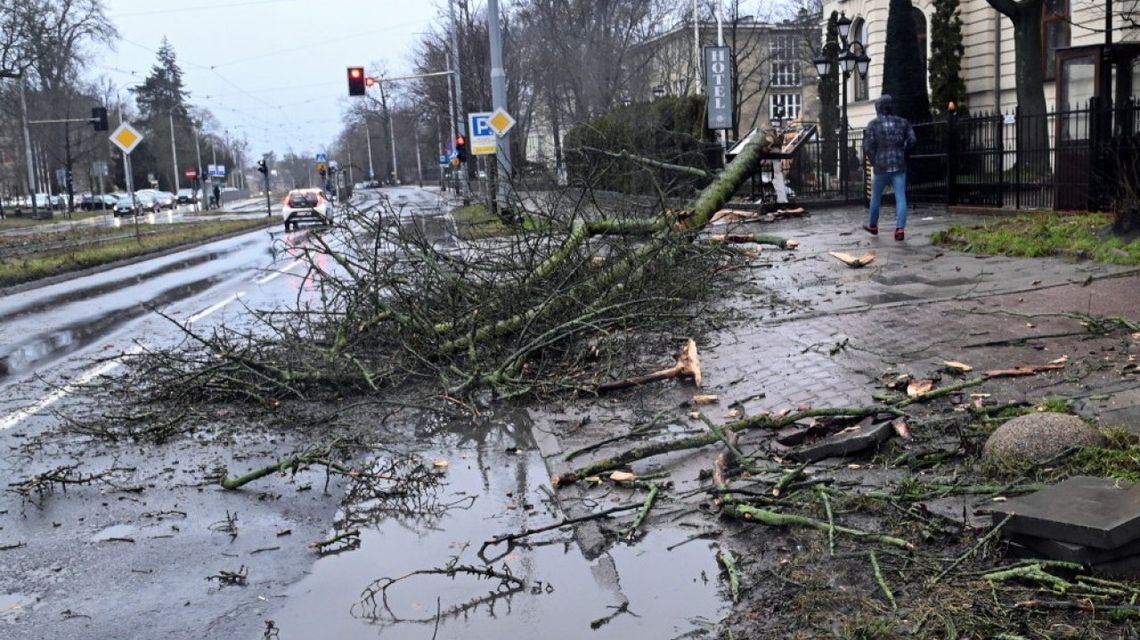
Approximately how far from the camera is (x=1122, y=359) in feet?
22.1

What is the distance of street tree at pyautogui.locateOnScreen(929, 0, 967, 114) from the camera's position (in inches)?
1391

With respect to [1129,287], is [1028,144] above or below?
above

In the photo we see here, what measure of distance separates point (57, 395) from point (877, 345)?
23.7ft

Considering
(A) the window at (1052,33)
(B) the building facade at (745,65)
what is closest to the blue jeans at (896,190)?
(B) the building facade at (745,65)

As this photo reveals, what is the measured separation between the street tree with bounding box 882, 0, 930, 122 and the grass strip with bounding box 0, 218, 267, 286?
20.6m

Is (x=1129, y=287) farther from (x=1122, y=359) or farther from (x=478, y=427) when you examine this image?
(x=478, y=427)

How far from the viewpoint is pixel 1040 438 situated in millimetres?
4949

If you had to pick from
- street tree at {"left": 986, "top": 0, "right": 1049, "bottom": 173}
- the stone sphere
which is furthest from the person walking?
street tree at {"left": 986, "top": 0, "right": 1049, "bottom": 173}

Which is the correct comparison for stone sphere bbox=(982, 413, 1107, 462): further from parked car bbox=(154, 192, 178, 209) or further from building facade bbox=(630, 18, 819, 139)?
parked car bbox=(154, 192, 178, 209)

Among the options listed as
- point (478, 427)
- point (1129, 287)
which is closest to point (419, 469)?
point (478, 427)

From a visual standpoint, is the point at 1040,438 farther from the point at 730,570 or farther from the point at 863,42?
the point at 863,42

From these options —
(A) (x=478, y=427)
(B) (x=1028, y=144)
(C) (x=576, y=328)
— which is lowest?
(A) (x=478, y=427)

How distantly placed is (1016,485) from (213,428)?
565cm

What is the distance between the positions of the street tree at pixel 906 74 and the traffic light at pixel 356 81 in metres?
18.9
